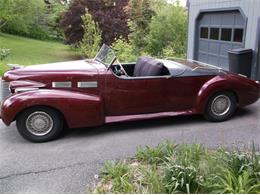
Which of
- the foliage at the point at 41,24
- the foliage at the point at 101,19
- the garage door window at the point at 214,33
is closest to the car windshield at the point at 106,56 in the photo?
the garage door window at the point at 214,33

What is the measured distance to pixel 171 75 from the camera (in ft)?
15.9

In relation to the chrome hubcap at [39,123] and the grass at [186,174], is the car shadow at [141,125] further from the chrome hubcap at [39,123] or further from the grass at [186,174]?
the grass at [186,174]

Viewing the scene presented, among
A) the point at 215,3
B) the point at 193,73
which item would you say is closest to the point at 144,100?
the point at 193,73

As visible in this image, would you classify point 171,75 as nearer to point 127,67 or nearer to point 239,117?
point 127,67

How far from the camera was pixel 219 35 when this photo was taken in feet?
29.9

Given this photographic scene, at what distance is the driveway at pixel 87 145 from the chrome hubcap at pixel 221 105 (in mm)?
214

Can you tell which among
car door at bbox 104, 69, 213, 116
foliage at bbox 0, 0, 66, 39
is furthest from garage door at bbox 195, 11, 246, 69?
foliage at bbox 0, 0, 66, 39

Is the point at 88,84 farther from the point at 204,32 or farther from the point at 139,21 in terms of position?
the point at 139,21

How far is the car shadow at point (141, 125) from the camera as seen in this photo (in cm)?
487

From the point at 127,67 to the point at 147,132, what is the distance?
58.9 inches

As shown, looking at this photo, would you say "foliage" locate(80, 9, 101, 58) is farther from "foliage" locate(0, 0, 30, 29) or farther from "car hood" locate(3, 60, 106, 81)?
"car hood" locate(3, 60, 106, 81)

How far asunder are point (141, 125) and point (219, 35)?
208 inches

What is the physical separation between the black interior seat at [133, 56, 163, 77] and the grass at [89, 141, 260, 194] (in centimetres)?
164

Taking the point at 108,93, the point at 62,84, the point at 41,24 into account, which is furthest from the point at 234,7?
the point at 41,24
